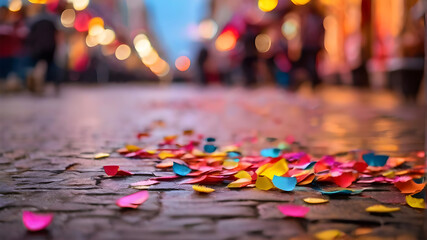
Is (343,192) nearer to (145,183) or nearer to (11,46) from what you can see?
(145,183)

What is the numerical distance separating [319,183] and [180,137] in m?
2.10

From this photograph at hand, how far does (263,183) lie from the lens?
2.13 metres

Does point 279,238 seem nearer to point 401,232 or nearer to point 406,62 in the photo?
point 401,232

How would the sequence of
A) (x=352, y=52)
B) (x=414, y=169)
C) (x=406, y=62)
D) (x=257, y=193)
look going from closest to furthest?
(x=257, y=193)
(x=414, y=169)
(x=406, y=62)
(x=352, y=52)

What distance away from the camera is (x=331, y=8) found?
21781mm

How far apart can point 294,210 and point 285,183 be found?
39 centimetres

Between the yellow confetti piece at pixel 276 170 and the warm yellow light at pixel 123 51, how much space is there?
Result: 4080 cm

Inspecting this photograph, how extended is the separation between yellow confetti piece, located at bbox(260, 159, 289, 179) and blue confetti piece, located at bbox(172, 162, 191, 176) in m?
0.36

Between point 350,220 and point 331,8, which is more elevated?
point 331,8

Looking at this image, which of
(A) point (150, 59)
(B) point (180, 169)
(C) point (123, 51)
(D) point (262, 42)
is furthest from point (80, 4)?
(A) point (150, 59)

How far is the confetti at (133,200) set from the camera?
1798mm

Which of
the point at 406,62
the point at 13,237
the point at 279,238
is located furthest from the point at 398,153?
the point at 406,62

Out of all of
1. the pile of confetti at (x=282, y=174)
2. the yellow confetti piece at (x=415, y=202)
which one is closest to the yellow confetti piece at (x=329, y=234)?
the pile of confetti at (x=282, y=174)

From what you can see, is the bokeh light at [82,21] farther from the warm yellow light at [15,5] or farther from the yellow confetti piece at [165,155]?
the yellow confetti piece at [165,155]
